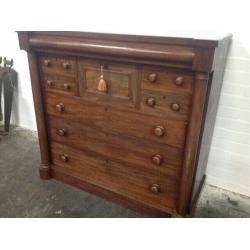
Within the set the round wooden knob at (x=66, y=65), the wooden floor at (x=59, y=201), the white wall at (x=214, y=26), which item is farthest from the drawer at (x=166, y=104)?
the wooden floor at (x=59, y=201)

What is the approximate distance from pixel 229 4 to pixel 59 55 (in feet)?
3.17

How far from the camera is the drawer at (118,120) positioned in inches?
49.0

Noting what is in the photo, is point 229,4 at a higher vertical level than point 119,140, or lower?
higher

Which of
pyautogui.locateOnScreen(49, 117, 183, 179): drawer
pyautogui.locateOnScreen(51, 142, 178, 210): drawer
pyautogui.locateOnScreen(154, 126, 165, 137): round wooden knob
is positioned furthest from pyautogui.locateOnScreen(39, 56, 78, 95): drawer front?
pyautogui.locateOnScreen(154, 126, 165, 137): round wooden knob

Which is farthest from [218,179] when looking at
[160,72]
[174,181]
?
[160,72]

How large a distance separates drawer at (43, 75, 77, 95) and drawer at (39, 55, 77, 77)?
0.08 feet

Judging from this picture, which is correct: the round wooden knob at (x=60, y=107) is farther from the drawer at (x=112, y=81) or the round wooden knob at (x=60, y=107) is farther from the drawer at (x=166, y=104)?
the drawer at (x=166, y=104)

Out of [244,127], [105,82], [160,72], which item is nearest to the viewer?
[160,72]

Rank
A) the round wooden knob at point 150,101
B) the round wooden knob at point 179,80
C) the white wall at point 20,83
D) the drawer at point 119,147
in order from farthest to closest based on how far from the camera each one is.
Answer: the white wall at point 20,83 < the drawer at point 119,147 < the round wooden knob at point 150,101 < the round wooden knob at point 179,80

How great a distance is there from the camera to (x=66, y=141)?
5.38ft

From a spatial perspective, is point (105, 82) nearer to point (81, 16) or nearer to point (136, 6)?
point (136, 6)

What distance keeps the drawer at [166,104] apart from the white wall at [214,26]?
338 mm

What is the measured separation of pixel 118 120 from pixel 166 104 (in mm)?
291

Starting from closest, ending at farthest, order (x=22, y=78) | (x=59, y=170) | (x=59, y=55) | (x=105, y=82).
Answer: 1. (x=105, y=82)
2. (x=59, y=55)
3. (x=59, y=170)
4. (x=22, y=78)
